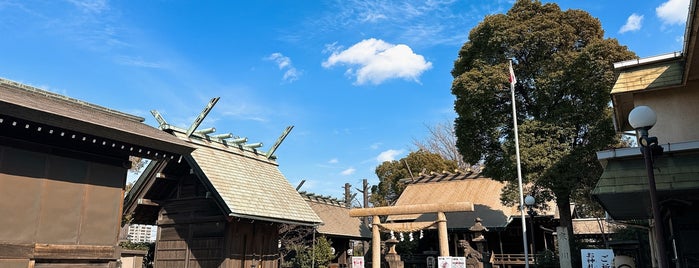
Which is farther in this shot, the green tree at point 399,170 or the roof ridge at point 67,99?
the green tree at point 399,170

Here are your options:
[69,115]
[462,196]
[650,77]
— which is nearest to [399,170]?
[462,196]

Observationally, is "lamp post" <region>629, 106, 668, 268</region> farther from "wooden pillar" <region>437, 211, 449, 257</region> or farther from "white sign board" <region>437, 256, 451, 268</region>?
"wooden pillar" <region>437, 211, 449, 257</region>

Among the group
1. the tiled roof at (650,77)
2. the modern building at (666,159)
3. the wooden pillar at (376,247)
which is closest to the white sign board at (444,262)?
the wooden pillar at (376,247)

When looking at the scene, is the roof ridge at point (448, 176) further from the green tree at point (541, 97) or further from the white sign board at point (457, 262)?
the white sign board at point (457, 262)

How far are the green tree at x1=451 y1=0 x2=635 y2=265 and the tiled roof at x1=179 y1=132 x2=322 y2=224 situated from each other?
30.4 ft

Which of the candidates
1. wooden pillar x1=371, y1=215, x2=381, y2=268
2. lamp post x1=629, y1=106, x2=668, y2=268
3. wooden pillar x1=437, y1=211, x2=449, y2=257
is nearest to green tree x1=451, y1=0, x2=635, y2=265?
wooden pillar x1=437, y1=211, x2=449, y2=257

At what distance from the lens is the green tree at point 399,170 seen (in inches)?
1598

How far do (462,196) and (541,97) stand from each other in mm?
11421

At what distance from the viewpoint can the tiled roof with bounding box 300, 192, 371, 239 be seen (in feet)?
95.3

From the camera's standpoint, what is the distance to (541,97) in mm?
20344

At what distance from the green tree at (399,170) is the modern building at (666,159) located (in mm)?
29067

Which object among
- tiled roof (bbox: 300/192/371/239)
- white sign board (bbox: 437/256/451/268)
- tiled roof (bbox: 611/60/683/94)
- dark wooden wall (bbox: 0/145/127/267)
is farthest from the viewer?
tiled roof (bbox: 300/192/371/239)

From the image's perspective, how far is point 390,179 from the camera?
4222 centimetres

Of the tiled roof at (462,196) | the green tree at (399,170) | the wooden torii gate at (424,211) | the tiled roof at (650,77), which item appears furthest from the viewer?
the green tree at (399,170)
